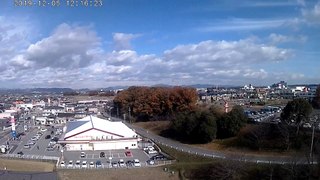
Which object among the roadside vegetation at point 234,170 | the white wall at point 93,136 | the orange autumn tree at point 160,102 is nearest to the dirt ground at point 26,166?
the white wall at point 93,136

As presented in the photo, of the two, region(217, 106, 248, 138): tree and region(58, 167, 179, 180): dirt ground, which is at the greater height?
region(217, 106, 248, 138): tree

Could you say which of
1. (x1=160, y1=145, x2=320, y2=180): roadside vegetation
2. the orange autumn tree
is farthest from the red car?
the orange autumn tree

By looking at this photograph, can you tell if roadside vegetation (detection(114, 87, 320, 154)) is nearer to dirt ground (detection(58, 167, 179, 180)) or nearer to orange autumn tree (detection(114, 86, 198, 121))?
orange autumn tree (detection(114, 86, 198, 121))

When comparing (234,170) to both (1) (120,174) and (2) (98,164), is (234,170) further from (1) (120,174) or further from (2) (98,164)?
(2) (98,164)

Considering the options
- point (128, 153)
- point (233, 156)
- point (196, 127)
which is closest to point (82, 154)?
point (128, 153)

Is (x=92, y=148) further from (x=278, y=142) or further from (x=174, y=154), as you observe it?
(x=278, y=142)
